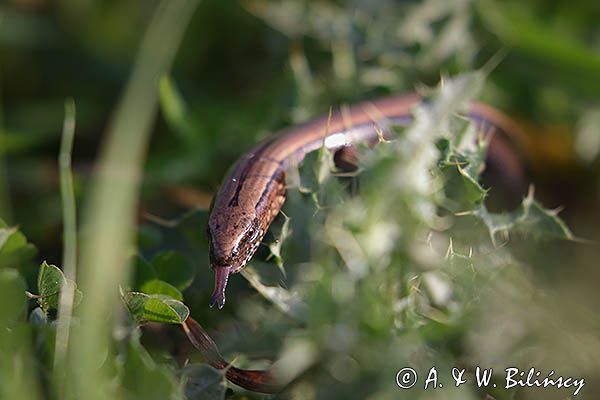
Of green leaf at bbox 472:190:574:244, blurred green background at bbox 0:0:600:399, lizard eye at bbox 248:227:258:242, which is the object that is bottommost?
blurred green background at bbox 0:0:600:399

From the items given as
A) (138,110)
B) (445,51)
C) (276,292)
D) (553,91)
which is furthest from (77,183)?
(553,91)

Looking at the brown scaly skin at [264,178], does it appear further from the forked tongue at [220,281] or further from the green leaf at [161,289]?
the green leaf at [161,289]

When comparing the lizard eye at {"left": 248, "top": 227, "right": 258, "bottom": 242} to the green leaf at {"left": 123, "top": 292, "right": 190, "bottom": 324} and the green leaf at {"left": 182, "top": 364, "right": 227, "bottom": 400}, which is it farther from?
the green leaf at {"left": 182, "top": 364, "right": 227, "bottom": 400}

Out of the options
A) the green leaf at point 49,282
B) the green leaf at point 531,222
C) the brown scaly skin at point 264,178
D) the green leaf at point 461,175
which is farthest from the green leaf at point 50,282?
the green leaf at point 531,222

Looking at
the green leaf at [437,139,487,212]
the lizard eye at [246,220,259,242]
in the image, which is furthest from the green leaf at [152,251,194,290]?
the green leaf at [437,139,487,212]

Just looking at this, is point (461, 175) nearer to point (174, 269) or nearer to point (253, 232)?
point (253, 232)

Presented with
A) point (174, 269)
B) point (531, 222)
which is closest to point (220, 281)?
point (174, 269)
